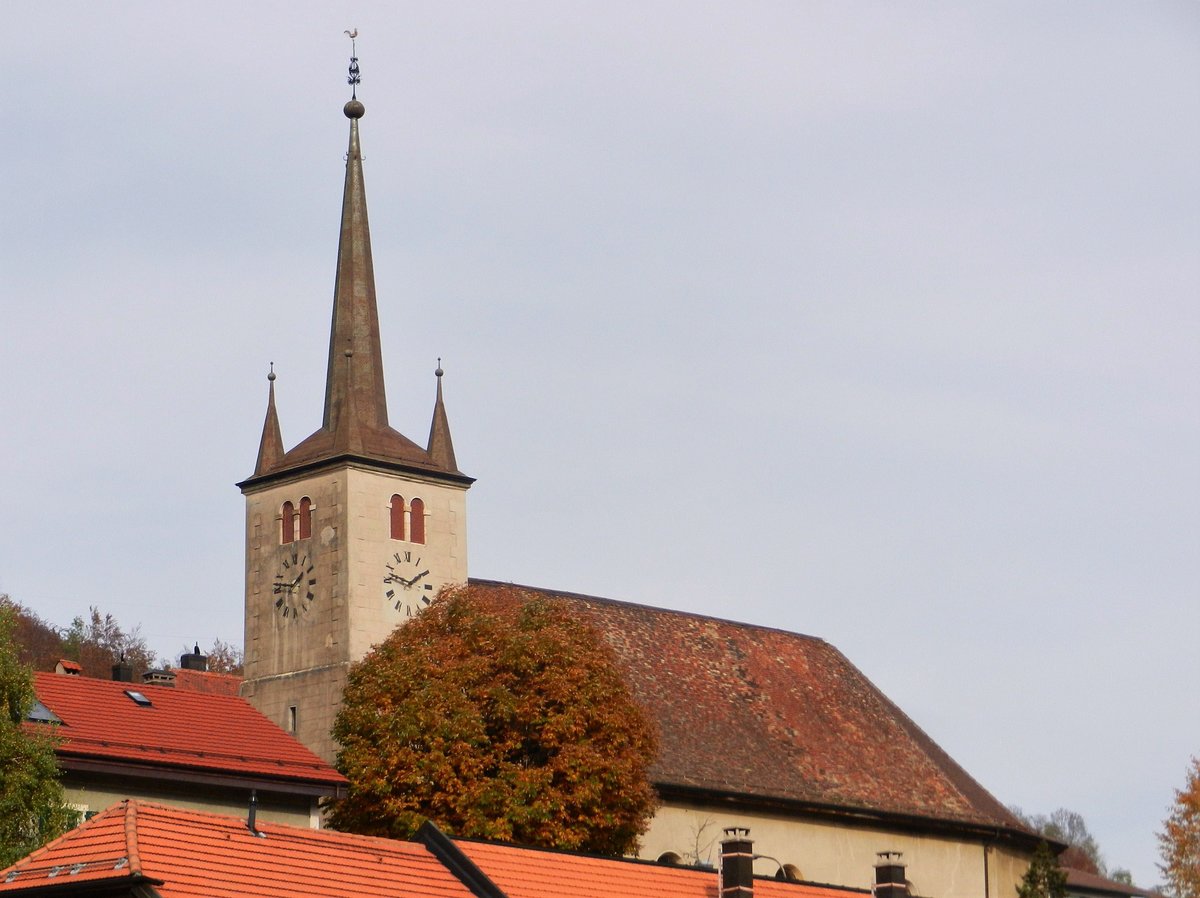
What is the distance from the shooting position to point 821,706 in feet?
210

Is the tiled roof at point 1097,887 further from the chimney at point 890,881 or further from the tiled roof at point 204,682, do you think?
the chimney at point 890,881

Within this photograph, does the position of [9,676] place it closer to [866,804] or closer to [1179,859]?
[866,804]

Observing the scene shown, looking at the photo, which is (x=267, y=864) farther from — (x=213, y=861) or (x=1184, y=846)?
(x=1184, y=846)

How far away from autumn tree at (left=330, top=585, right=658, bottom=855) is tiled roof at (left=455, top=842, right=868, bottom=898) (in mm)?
7341

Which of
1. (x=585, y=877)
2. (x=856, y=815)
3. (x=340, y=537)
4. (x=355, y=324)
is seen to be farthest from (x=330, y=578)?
(x=585, y=877)

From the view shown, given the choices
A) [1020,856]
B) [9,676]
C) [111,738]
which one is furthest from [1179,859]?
[9,676]

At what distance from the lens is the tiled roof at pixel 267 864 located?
30469 mm

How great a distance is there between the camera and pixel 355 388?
5909 centimetres

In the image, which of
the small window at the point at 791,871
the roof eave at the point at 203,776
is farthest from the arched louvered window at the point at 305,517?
the small window at the point at 791,871

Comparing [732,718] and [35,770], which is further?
[732,718]

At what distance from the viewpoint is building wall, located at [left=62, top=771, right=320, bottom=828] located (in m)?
43.0

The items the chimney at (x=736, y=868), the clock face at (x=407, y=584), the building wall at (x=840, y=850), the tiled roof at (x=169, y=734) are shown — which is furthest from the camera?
the clock face at (x=407, y=584)

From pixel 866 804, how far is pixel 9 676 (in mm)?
28030

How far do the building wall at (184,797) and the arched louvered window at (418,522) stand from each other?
11.7m
